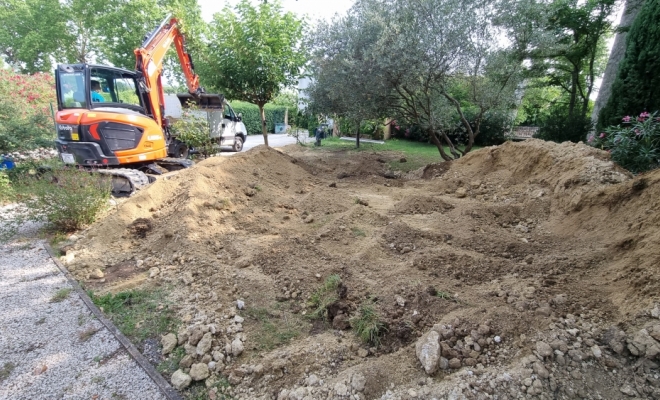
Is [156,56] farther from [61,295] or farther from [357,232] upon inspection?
[357,232]

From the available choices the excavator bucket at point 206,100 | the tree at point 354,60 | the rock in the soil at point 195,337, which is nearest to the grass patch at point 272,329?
the rock in the soil at point 195,337

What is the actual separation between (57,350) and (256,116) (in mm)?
23121

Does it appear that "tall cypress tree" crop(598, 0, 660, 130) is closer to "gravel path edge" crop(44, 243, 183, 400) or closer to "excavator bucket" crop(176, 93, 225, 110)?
"gravel path edge" crop(44, 243, 183, 400)

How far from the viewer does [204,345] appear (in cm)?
241

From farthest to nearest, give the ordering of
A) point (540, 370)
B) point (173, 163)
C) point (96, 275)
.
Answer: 1. point (173, 163)
2. point (96, 275)
3. point (540, 370)

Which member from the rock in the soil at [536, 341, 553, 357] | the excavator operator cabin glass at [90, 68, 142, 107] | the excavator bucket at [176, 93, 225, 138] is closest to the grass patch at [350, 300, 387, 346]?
the rock in the soil at [536, 341, 553, 357]

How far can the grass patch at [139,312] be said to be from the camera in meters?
2.70

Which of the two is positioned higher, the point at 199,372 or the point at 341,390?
the point at 341,390

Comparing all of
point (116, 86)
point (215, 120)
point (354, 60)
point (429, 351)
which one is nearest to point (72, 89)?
point (116, 86)

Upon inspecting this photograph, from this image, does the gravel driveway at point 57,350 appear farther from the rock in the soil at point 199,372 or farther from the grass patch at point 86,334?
the rock in the soil at point 199,372

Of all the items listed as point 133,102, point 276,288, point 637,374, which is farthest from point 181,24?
point 637,374

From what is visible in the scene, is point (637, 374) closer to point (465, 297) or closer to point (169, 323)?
point (465, 297)

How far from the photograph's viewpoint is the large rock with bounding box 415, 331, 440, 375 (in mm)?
1987

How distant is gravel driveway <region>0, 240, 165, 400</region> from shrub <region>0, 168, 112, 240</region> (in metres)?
1.21
